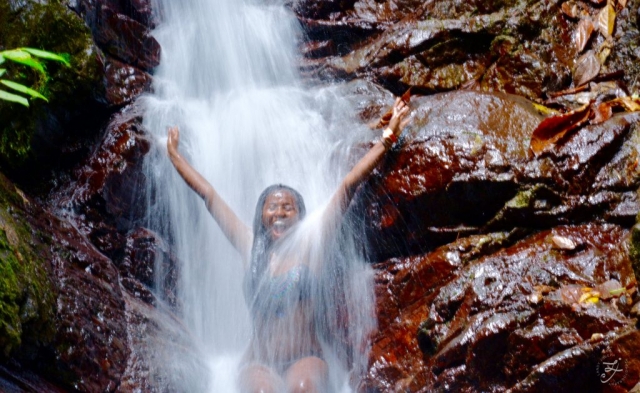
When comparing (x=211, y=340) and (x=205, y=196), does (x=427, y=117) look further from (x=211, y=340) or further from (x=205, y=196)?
(x=211, y=340)

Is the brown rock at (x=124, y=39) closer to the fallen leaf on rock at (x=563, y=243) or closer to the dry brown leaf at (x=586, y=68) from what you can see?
the dry brown leaf at (x=586, y=68)

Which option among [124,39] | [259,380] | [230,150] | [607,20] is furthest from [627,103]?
[124,39]

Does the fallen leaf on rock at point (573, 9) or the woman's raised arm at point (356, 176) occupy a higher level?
the fallen leaf on rock at point (573, 9)

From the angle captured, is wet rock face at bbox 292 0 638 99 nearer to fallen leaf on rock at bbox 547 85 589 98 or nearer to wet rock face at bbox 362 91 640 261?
fallen leaf on rock at bbox 547 85 589 98

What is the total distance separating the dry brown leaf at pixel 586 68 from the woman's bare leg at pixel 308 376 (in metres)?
4.30

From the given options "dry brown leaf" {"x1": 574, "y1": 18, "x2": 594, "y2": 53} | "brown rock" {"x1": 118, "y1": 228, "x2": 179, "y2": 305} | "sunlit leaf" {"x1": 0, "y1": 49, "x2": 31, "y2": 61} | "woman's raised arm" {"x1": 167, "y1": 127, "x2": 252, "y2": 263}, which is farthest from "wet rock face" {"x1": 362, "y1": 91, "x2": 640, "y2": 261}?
"sunlit leaf" {"x1": 0, "y1": 49, "x2": 31, "y2": 61}

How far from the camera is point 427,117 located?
485cm

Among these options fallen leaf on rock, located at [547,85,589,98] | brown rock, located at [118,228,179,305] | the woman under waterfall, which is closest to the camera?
the woman under waterfall

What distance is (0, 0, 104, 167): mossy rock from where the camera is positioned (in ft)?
17.6

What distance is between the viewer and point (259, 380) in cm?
375

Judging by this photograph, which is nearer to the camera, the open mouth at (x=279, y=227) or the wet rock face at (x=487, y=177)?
the wet rock face at (x=487, y=177)

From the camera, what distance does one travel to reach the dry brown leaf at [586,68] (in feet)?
18.7

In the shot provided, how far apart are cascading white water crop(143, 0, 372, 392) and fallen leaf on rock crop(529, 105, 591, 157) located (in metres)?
1.90

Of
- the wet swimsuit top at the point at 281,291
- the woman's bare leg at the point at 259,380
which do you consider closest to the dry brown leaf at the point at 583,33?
the wet swimsuit top at the point at 281,291
